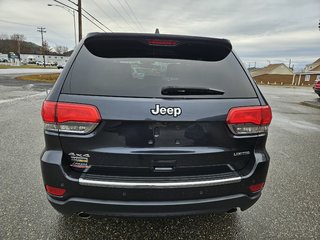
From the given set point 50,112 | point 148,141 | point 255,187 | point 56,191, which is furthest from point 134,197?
point 255,187

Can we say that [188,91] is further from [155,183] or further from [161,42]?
[155,183]

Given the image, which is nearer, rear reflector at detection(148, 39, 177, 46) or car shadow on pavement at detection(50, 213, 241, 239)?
rear reflector at detection(148, 39, 177, 46)

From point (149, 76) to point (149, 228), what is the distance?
1.43 metres

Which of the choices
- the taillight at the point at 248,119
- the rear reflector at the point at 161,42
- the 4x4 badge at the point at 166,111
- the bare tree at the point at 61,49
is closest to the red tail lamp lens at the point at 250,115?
the taillight at the point at 248,119

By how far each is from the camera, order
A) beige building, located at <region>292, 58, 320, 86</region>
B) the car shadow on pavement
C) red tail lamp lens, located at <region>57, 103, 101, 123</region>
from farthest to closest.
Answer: beige building, located at <region>292, 58, 320, 86</region>
the car shadow on pavement
red tail lamp lens, located at <region>57, 103, 101, 123</region>

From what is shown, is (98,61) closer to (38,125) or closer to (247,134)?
(247,134)

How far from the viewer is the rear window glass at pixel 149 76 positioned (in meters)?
1.65

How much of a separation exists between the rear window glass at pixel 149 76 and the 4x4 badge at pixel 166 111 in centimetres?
10

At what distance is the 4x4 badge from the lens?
1581mm

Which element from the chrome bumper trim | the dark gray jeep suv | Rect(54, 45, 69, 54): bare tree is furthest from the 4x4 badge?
Rect(54, 45, 69, 54): bare tree

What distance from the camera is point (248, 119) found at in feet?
5.65

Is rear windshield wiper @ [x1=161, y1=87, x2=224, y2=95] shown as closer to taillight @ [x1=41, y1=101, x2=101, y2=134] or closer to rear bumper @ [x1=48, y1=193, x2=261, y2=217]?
taillight @ [x1=41, y1=101, x2=101, y2=134]

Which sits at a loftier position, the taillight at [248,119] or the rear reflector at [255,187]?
the taillight at [248,119]

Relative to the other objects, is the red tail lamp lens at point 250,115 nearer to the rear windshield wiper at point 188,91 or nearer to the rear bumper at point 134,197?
the rear windshield wiper at point 188,91
